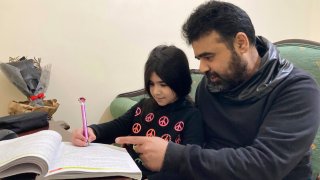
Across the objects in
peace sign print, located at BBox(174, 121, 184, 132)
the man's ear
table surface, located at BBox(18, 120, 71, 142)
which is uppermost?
the man's ear

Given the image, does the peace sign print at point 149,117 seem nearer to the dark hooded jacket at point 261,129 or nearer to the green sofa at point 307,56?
the dark hooded jacket at point 261,129

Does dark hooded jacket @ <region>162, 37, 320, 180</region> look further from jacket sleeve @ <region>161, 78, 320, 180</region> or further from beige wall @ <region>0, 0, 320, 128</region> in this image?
beige wall @ <region>0, 0, 320, 128</region>

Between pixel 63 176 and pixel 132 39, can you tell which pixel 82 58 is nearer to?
pixel 132 39

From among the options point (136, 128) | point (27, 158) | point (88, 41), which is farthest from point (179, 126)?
point (88, 41)

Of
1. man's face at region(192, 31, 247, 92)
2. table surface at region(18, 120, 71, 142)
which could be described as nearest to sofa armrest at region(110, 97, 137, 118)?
table surface at region(18, 120, 71, 142)

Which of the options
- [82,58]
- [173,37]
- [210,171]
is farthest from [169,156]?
[173,37]

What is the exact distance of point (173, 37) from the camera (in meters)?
2.34

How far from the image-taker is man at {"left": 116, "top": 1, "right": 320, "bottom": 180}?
80cm

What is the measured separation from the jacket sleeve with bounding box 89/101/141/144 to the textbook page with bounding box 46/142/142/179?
26 centimetres

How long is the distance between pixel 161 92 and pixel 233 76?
0.27 meters

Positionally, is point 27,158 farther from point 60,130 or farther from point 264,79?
point 264,79

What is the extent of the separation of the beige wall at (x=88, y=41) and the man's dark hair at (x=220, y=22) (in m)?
1.21

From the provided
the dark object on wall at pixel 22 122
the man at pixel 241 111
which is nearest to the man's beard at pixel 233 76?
the man at pixel 241 111

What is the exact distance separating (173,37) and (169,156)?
1.62 meters
